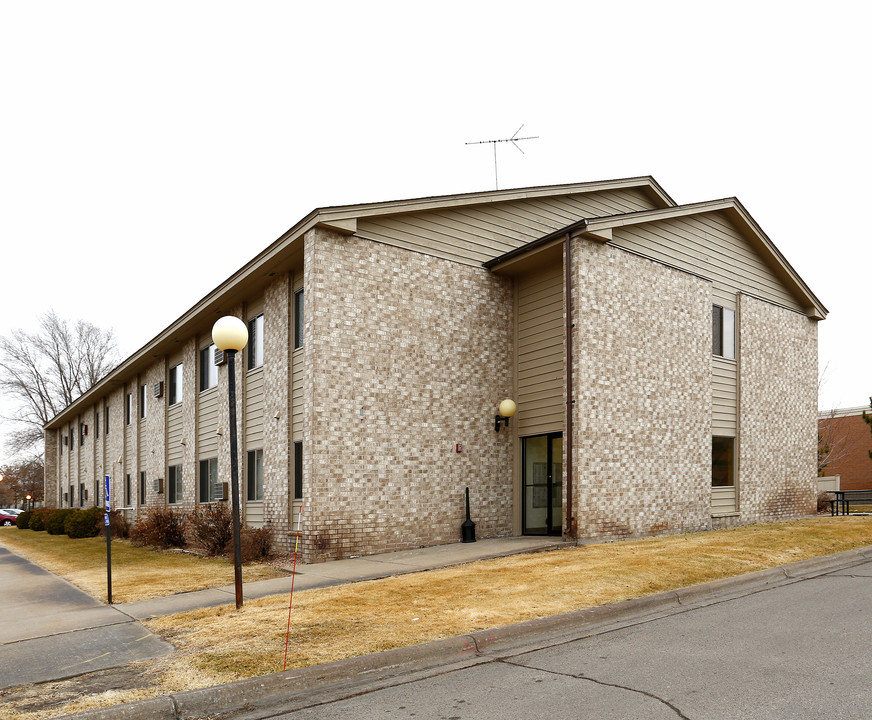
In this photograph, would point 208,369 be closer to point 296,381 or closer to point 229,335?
point 296,381

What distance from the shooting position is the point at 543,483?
16.0 meters

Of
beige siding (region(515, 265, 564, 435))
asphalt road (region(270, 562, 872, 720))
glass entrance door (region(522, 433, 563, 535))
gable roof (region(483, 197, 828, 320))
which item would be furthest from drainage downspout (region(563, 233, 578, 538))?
asphalt road (region(270, 562, 872, 720))

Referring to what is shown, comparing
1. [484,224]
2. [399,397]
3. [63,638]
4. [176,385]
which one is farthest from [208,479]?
[63,638]

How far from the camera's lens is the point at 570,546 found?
13.7 m

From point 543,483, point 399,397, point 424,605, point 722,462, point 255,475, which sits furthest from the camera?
point 722,462

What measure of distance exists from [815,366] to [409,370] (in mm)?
13046

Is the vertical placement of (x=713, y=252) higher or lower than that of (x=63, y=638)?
higher

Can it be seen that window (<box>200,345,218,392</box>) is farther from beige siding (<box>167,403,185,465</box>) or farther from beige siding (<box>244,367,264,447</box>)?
beige siding (<box>244,367,264,447</box>)

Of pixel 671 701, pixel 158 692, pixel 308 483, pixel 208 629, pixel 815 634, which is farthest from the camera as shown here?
pixel 308 483

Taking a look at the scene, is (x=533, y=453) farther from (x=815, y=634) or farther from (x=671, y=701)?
(x=671, y=701)

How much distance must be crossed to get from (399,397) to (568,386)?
323 cm

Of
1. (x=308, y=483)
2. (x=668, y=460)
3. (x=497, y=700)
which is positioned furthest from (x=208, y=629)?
(x=668, y=460)

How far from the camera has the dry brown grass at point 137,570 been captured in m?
11.2

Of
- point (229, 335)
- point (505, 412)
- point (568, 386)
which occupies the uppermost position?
point (229, 335)
